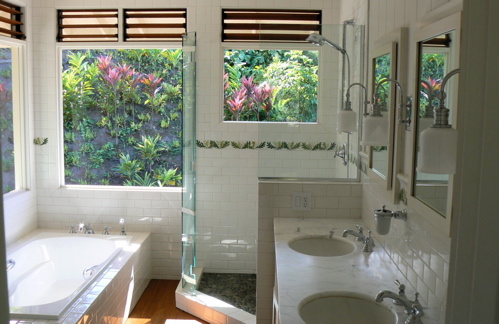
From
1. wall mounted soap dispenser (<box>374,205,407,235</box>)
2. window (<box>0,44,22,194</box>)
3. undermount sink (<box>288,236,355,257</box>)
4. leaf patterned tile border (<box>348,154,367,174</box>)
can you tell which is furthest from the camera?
window (<box>0,44,22,194</box>)

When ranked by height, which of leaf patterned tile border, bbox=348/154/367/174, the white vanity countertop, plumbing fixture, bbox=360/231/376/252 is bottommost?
the white vanity countertop

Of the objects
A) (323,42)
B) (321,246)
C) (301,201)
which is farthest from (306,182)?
(323,42)

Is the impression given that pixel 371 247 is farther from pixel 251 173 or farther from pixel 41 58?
→ pixel 41 58

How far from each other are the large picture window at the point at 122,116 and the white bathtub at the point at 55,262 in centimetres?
72

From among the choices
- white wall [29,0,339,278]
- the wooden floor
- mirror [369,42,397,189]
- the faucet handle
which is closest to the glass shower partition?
the wooden floor

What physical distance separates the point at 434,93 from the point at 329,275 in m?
0.92

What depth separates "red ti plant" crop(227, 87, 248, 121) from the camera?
488cm

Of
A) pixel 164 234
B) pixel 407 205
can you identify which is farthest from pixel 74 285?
pixel 407 205

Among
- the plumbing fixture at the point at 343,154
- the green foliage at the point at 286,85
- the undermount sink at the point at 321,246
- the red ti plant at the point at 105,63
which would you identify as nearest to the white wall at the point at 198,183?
the red ti plant at the point at 105,63

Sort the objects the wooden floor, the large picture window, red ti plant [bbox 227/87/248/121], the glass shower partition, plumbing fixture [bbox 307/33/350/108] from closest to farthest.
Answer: plumbing fixture [bbox 307/33/350/108], the wooden floor, the glass shower partition, red ti plant [bbox 227/87/248/121], the large picture window

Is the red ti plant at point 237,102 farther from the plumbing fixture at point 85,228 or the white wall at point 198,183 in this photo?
the plumbing fixture at point 85,228

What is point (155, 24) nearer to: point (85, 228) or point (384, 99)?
point (85, 228)

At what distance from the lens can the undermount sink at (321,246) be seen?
9.69 feet

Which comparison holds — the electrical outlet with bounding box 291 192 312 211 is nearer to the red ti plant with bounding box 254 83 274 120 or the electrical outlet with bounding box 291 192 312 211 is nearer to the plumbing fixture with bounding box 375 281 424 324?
the red ti plant with bounding box 254 83 274 120
